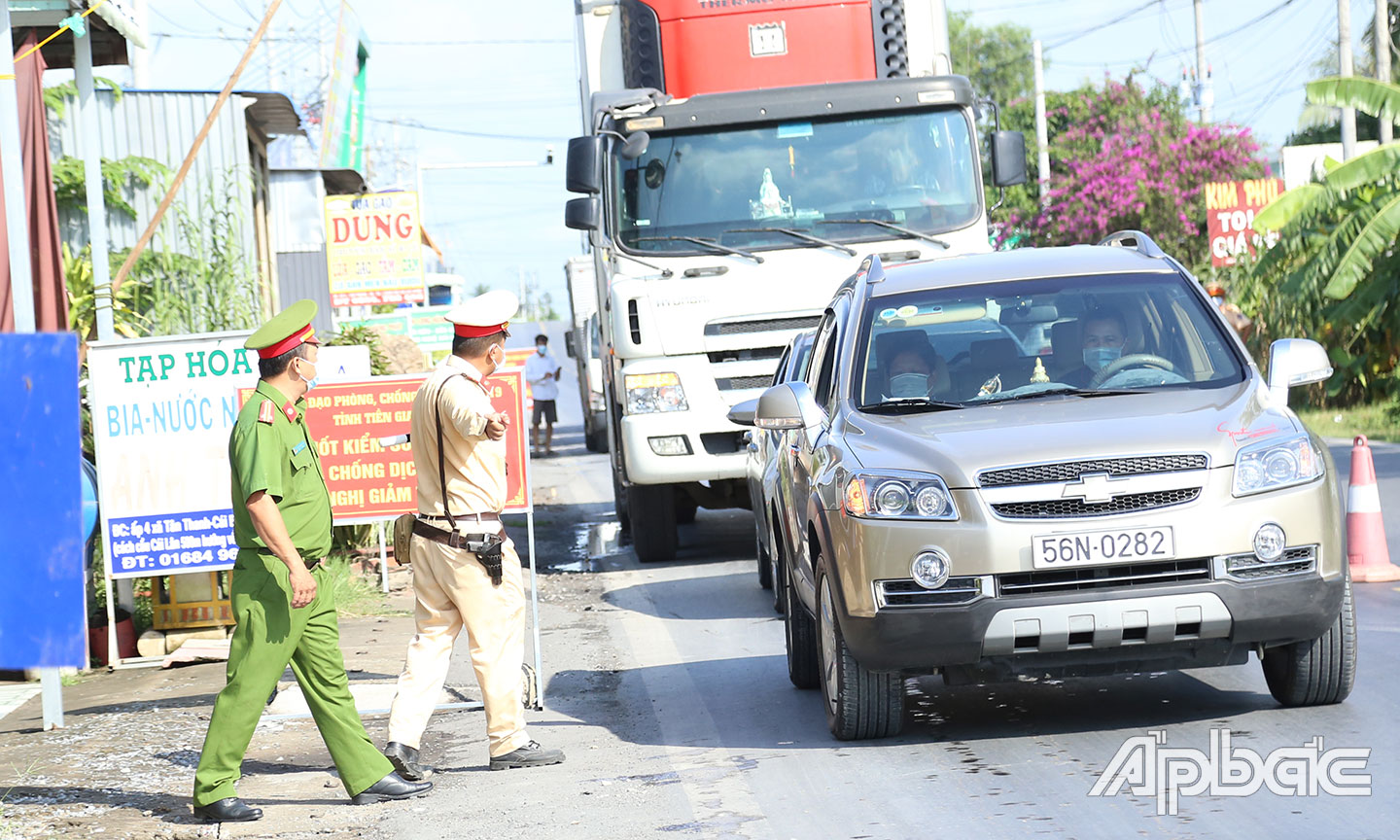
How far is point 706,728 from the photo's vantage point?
717 cm

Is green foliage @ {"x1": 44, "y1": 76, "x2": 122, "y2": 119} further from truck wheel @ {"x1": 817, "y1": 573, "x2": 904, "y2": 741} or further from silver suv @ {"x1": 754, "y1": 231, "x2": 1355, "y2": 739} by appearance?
truck wheel @ {"x1": 817, "y1": 573, "x2": 904, "y2": 741}

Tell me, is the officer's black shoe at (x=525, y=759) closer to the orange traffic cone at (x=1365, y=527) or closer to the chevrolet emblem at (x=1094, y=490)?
the chevrolet emblem at (x=1094, y=490)

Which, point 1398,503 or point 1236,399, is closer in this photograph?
point 1236,399

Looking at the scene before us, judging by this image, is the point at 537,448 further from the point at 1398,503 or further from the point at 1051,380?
the point at 1051,380

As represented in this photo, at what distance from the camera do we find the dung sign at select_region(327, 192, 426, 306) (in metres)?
27.1

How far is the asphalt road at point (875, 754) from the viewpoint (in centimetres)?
528

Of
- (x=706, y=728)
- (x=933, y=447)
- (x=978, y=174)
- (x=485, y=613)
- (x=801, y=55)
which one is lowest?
(x=706, y=728)

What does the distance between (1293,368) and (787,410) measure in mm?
2016

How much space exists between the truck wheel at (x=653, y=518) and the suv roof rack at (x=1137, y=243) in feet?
18.7

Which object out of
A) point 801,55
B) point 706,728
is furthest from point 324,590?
point 801,55

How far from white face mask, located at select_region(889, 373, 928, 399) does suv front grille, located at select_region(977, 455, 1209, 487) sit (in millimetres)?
1028

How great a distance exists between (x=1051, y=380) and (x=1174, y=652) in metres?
1.34

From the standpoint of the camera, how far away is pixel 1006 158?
41.7 feet

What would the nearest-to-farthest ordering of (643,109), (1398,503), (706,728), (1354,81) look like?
1. (706,728)
2. (643,109)
3. (1398,503)
4. (1354,81)
